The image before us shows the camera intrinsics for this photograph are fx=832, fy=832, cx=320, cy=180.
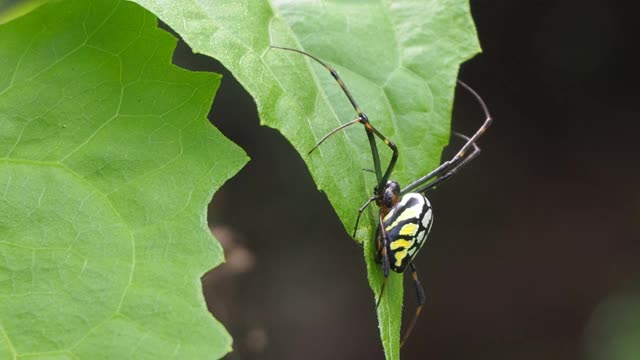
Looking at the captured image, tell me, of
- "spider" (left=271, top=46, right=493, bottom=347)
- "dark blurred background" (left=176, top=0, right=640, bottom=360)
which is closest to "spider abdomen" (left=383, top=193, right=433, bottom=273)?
"spider" (left=271, top=46, right=493, bottom=347)

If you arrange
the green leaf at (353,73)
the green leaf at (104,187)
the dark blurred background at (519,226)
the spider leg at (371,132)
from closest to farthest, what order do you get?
the green leaf at (104,187), the green leaf at (353,73), the spider leg at (371,132), the dark blurred background at (519,226)

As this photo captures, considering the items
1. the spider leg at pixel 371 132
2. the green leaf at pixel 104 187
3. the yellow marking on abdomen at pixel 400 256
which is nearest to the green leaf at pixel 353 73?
the spider leg at pixel 371 132

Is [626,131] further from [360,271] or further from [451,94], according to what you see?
[451,94]

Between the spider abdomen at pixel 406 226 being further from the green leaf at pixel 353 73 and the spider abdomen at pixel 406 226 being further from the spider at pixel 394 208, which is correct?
the green leaf at pixel 353 73

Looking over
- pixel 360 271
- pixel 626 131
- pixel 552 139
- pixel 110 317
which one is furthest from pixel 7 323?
pixel 626 131

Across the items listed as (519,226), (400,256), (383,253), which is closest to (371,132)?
(383,253)

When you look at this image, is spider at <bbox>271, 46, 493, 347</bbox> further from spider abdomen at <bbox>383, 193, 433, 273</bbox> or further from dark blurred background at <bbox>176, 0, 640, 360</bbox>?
dark blurred background at <bbox>176, 0, 640, 360</bbox>

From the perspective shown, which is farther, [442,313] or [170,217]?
[442,313]

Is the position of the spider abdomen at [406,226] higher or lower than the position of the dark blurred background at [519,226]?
higher
